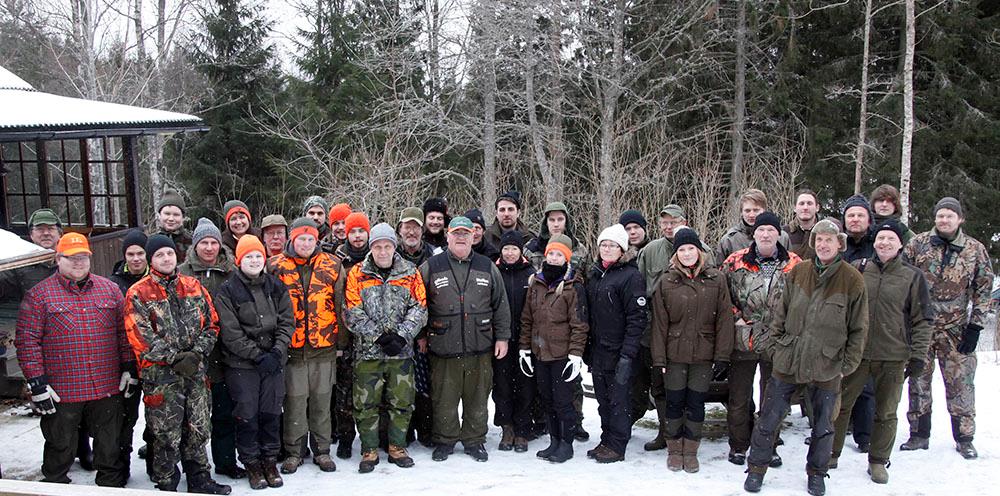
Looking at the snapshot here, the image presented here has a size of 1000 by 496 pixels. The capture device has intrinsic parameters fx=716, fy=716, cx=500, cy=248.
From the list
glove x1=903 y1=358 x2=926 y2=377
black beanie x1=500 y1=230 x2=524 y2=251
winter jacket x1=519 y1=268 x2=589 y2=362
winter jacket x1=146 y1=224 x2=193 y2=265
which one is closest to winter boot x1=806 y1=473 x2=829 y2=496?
glove x1=903 y1=358 x2=926 y2=377

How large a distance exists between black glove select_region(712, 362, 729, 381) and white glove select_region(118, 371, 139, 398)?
3998mm

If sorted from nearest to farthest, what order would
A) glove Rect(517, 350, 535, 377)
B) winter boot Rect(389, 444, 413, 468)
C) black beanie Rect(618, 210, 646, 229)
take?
winter boot Rect(389, 444, 413, 468) < glove Rect(517, 350, 535, 377) < black beanie Rect(618, 210, 646, 229)

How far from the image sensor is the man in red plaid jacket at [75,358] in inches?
169

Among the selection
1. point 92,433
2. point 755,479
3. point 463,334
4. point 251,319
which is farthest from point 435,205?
point 755,479

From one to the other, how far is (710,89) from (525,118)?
5305 mm

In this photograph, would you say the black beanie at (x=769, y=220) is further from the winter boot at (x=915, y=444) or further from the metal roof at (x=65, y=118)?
the metal roof at (x=65, y=118)

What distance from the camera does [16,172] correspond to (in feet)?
78.2

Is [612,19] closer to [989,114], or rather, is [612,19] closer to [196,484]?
[989,114]

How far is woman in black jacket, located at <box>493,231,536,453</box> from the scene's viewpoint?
549cm

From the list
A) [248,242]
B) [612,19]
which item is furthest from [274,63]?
[248,242]

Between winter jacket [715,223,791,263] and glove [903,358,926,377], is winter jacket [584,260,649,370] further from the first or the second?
glove [903,358,926,377]

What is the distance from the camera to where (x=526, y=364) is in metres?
5.36

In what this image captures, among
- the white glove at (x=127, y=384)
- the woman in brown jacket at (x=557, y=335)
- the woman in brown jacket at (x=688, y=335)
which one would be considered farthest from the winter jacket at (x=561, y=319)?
the white glove at (x=127, y=384)

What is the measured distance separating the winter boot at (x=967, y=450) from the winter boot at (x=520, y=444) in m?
3.19
